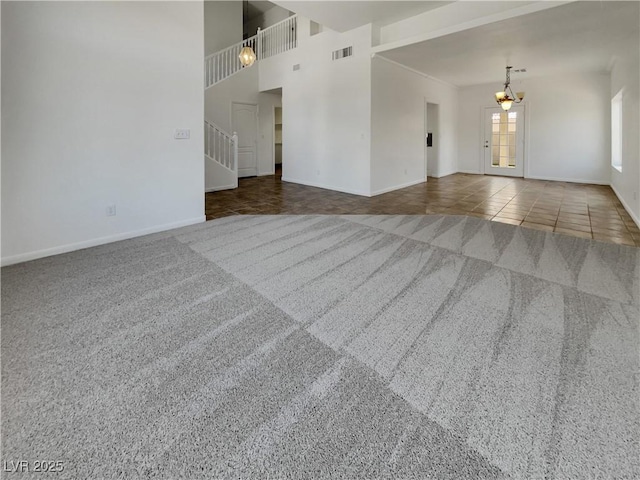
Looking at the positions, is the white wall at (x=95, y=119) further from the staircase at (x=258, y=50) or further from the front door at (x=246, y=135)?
the front door at (x=246, y=135)

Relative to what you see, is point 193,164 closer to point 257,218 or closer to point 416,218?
point 257,218

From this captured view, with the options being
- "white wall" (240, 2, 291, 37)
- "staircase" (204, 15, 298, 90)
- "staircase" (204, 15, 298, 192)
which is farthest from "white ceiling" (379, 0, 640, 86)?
"white wall" (240, 2, 291, 37)

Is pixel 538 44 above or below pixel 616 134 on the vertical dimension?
above

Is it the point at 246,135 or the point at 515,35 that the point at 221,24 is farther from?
the point at 515,35

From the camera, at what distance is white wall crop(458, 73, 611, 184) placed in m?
8.55

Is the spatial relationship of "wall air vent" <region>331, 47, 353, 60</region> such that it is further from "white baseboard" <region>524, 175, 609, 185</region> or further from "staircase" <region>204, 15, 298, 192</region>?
"white baseboard" <region>524, 175, 609, 185</region>

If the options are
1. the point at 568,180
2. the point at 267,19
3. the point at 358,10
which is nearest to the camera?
the point at 358,10

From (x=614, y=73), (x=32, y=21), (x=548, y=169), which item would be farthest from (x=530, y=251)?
(x=548, y=169)

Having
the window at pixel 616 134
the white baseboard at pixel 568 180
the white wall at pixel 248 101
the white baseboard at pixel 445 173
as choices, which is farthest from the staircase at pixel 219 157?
the window at pixel 616 134

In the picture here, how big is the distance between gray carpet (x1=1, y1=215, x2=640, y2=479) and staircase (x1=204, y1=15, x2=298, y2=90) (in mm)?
7579

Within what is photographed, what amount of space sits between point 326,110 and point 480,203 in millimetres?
3926

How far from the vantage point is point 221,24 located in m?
→ 10.4

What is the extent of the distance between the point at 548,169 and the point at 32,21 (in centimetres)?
1115

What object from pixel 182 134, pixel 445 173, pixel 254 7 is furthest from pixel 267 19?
pixel 182 134
